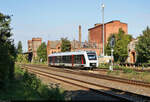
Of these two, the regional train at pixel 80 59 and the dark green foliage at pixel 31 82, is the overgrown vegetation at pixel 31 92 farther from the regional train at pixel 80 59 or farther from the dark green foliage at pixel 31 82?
the regional train at pixel 80 59

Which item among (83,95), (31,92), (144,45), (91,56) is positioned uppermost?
(144,45)

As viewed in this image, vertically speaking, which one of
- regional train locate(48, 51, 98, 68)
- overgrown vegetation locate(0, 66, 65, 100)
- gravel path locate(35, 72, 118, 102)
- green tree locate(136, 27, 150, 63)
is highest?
green tree locate(136, 27, 150, 63)

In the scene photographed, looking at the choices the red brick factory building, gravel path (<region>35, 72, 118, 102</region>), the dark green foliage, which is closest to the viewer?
gravel path (<region>35, 72, 118, 102</region>)

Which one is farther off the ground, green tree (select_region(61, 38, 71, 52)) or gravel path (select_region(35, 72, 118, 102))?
green tree (select_region(61, 38, 71, 52))

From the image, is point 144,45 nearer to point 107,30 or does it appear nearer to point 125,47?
point 125,47

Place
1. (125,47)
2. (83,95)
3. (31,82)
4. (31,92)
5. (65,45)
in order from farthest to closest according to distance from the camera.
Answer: (65,45)
(125,47)
(31,82)
(83,95)
(31,92)

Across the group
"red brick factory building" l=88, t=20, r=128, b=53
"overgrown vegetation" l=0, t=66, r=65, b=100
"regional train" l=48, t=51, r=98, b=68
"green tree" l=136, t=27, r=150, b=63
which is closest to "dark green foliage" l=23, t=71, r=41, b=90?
"overgrown vegetation" l=0, t=66, r=65, b=100

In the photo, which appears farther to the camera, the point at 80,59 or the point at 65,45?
the point at 65,45

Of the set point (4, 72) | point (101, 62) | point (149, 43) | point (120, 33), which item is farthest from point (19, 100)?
point (120, 33)

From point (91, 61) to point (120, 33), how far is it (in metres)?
21.1

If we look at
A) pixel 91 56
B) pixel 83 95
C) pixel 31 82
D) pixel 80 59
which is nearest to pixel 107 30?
pixel 80 59

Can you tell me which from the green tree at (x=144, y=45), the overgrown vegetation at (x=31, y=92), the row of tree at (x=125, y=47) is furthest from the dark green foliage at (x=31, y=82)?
the row of tree at (x=125, y=47)

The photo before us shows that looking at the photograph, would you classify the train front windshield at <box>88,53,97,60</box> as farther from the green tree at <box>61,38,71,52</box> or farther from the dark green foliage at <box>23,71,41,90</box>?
the green tree at <box>61,38,71,52</box>

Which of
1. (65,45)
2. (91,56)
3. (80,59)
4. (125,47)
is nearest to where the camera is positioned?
(91,56)
